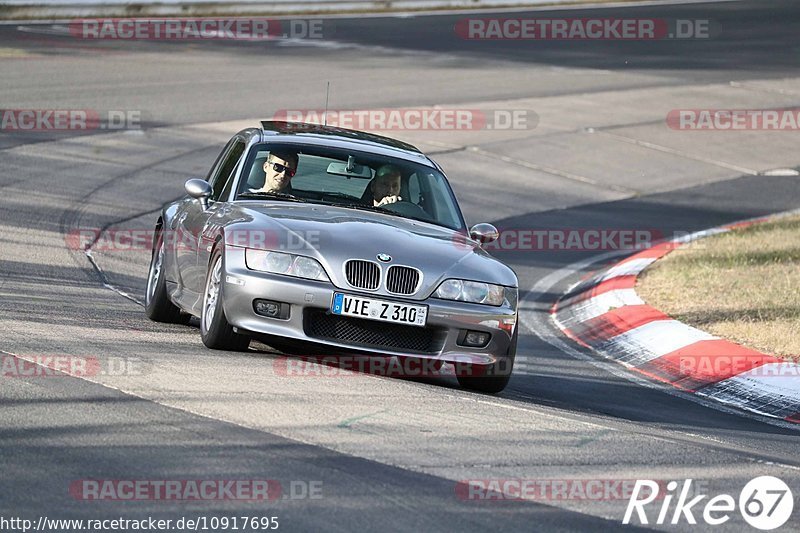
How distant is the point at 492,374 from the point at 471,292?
0.54 meters

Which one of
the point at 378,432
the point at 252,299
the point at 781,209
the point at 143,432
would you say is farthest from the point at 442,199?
the point at 781,209

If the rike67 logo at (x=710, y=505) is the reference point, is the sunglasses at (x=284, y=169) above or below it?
above

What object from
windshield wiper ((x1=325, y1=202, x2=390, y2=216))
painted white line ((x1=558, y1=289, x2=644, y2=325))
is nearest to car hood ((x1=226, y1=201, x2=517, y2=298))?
windshield wiper ((x1=325, y1=202, x2=390, y2=216))

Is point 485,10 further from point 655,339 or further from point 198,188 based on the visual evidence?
point 198,188

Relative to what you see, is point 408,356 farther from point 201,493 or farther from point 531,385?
point 201,493

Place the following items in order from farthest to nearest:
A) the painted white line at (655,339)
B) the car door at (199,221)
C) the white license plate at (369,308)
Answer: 1. the painted white line at (655,339)
2. the car door at (199,221)
3. the white license plate at (369,308)

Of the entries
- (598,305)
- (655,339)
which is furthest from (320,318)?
(598,305)

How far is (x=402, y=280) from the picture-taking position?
777cm

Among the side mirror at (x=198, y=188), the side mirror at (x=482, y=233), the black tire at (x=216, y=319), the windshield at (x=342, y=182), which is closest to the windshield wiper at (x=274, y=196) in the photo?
the windshield at (x=342, y=182)

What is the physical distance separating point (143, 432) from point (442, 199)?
12.6ft

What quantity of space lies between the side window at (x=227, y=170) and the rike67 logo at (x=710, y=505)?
4181 mm

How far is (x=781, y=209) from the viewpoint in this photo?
57.0 feet

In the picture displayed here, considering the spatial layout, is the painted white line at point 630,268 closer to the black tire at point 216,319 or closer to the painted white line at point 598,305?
the painted white line at point 598,305

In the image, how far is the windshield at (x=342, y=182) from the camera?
29.3 feet
